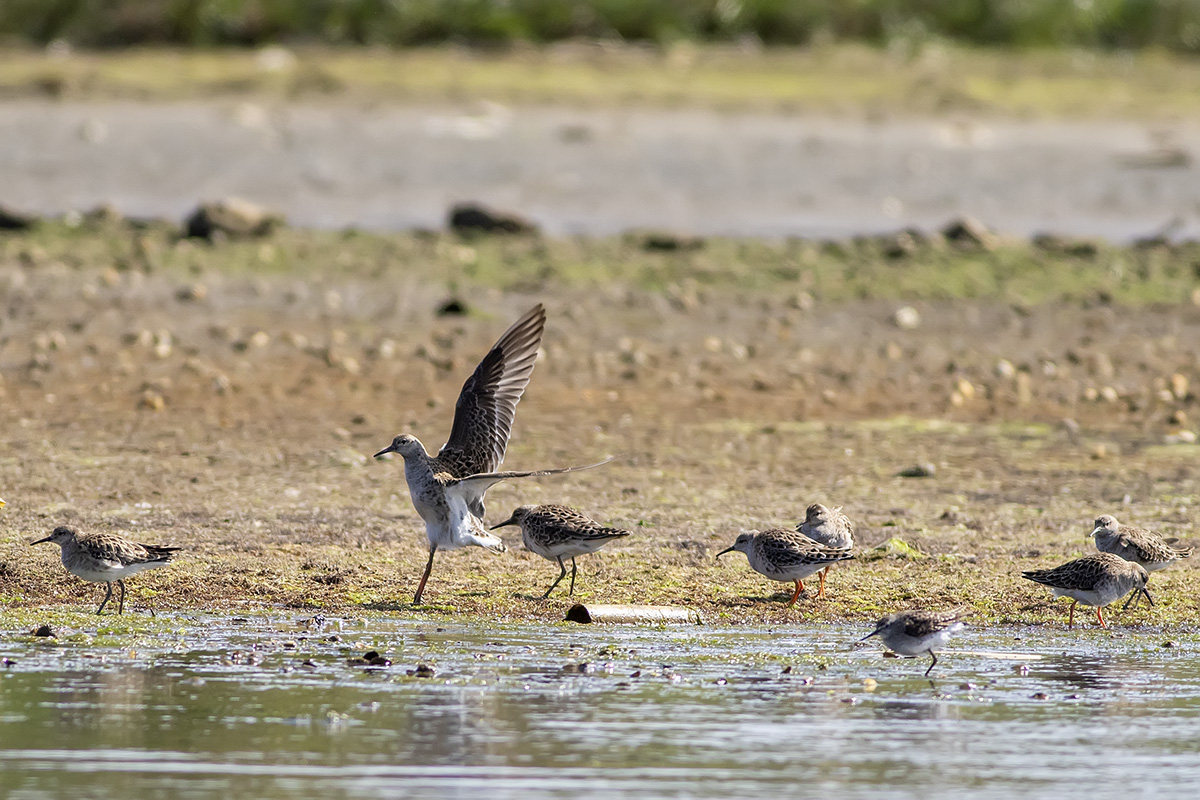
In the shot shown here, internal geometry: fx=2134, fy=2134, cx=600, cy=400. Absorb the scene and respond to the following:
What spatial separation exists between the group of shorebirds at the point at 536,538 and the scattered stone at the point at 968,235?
9095 mm

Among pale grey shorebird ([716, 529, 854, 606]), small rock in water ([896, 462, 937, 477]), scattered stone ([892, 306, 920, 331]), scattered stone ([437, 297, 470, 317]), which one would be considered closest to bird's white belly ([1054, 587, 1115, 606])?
pale grey shorebird ([716, 529, 854, 606])

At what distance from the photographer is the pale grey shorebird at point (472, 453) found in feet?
34.8

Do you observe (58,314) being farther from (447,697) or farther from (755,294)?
(447,697)

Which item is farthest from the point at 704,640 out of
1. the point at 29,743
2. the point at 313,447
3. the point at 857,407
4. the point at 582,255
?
the point at 582,255

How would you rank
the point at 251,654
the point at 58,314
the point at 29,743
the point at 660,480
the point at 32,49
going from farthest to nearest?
the point at 32,49
the point at 58,314
the point at 660,480
the point at 251,654
the point at 29,743

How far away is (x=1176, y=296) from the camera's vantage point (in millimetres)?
19078

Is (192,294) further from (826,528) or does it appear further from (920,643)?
(920,643)

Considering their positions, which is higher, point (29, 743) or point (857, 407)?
point (29, 743)

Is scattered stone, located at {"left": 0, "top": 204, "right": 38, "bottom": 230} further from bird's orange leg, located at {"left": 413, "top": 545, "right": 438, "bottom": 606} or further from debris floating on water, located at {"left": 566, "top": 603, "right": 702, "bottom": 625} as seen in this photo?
debris floating on water, located at {"left": 566, "top": 603, "right": 702, "bottom": 625}

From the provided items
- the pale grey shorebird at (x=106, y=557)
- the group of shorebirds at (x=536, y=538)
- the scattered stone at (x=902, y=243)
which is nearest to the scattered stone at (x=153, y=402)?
the group of shorebirds at (x=536, y=538)

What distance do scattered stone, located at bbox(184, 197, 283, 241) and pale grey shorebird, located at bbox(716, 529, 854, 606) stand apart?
10310mm

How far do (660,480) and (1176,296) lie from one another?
7671 mm

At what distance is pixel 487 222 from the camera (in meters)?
20.8

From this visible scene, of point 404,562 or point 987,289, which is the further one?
point 987,289
